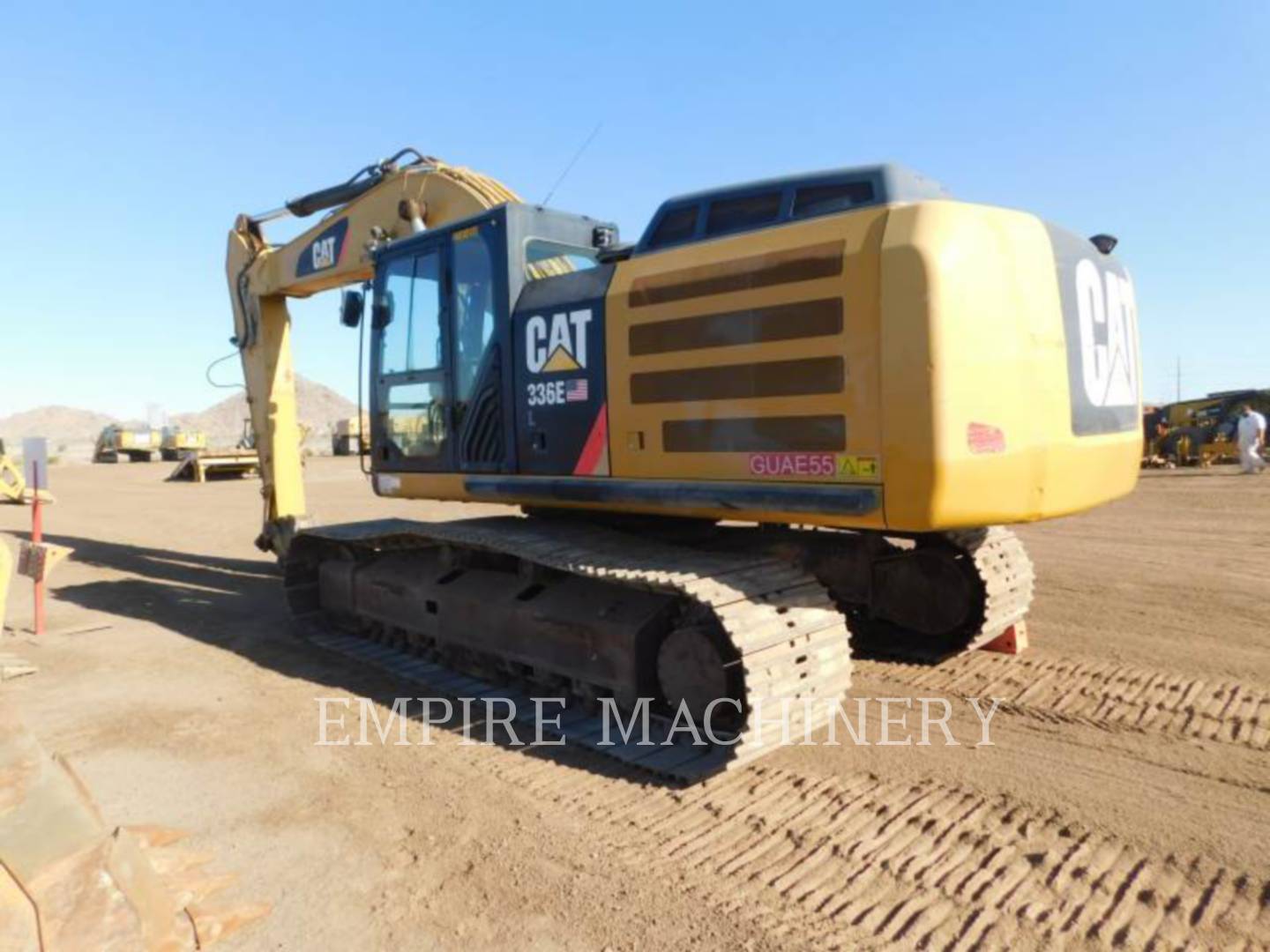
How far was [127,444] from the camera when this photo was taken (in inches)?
1802

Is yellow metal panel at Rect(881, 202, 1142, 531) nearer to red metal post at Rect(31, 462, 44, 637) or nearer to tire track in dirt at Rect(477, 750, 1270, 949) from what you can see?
tire track in dirt at Rect(477, 750, 1270, 949)

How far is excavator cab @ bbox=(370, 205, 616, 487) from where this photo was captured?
5289 millimetres

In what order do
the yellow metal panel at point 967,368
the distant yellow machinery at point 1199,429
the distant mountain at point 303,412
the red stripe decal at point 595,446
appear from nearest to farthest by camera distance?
1. the yellow metal panel at point 967,368
2. the red stripe decal at point 595,446
3. the distant yellow machinery at point 1199,429
4. the distant mountain at point 303,412

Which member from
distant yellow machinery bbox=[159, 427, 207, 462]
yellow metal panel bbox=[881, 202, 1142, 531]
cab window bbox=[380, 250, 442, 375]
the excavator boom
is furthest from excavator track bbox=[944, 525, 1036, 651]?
distant yellow machinery bbox=[159, 427, 207, 462]

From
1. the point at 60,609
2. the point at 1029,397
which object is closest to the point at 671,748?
the point at 1029,397

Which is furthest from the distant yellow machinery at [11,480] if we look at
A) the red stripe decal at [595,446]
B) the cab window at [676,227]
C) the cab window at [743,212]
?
the cab window at [743,212]

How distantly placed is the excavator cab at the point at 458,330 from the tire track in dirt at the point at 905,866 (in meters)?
Answer: 2.34

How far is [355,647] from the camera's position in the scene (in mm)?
6309

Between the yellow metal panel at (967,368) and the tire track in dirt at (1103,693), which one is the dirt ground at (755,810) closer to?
the tire track in dirt at (1103,693)

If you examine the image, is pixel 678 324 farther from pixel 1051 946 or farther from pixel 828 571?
pixel 1051 946

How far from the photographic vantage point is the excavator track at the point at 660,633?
3.88 meters

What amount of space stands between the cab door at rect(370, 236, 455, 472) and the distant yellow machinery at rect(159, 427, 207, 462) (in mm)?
40128

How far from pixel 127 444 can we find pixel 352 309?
1846 inches

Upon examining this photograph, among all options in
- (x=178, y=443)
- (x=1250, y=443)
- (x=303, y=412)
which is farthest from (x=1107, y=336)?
(x=303, y=412)
